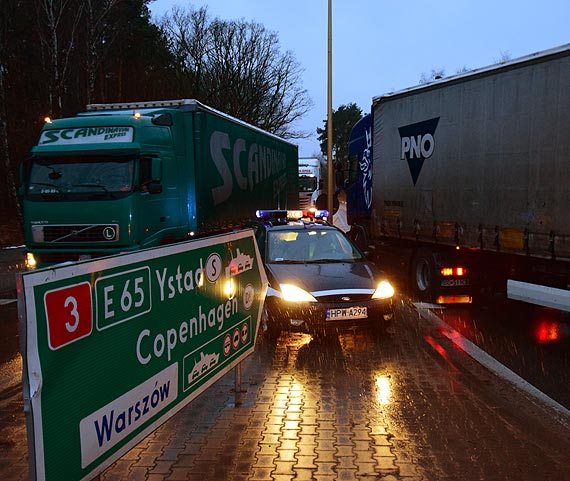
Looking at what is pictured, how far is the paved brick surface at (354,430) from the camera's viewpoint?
390 centimetres

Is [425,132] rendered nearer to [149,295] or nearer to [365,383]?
[365,383]

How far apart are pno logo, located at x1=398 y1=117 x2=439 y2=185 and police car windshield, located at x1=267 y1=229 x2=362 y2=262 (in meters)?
2.12

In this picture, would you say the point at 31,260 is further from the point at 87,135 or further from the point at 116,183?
the point at 87,135

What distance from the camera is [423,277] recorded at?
1074 centimetres

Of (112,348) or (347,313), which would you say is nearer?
(112,348)

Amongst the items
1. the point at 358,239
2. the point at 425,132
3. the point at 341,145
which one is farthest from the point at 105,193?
the point at 341,145

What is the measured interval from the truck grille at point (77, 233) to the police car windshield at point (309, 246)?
2.64 m

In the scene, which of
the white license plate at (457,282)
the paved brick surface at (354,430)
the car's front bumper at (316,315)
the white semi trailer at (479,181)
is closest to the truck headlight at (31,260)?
the car's front bumper at (316,315)

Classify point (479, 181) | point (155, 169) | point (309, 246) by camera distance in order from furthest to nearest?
point (155, 169) → point (309, 246) → point (479, 181)

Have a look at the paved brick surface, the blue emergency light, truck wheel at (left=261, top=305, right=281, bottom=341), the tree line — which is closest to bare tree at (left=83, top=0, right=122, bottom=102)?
the tree line

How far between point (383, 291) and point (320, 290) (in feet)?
2.94

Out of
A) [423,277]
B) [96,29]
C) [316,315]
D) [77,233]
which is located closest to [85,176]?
[77,233]

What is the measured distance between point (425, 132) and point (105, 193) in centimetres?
558

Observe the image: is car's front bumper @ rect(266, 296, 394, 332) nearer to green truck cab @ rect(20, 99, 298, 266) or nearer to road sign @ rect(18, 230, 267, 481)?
road sign @ rect(18, 230, 267, 481)
